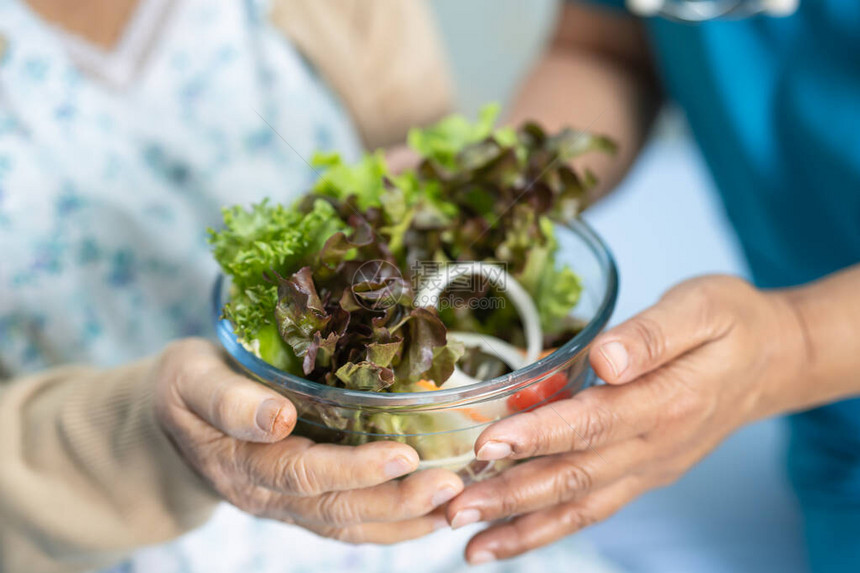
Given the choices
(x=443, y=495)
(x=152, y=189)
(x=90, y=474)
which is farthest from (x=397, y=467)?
(x=152, y=189)

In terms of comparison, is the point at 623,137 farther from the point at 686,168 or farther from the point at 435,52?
the point at 686,168

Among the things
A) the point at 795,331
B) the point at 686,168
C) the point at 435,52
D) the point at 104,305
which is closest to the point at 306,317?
the point at 795,331

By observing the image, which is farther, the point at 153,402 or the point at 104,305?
the point at 104,305

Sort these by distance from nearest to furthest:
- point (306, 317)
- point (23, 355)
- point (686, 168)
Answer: point (306, 317)
point (23, 355)
point (686, 168)

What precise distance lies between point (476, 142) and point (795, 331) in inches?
12.1

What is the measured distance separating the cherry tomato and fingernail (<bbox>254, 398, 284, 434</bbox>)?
14cm

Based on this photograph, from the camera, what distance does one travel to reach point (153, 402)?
0.52m

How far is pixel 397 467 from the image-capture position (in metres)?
0.41

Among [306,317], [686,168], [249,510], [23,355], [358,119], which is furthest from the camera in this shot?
[686,168]

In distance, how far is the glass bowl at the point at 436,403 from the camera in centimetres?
40

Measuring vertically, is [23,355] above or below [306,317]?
below

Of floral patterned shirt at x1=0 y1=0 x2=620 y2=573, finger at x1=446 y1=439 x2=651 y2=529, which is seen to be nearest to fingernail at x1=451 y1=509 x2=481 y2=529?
finger at x1=446 y1=439 x2=651 y2=529

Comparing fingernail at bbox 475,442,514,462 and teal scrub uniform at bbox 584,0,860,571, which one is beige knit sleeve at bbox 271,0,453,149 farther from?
fingernail at bbox 475,442,514,462

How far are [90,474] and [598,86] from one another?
781mm
